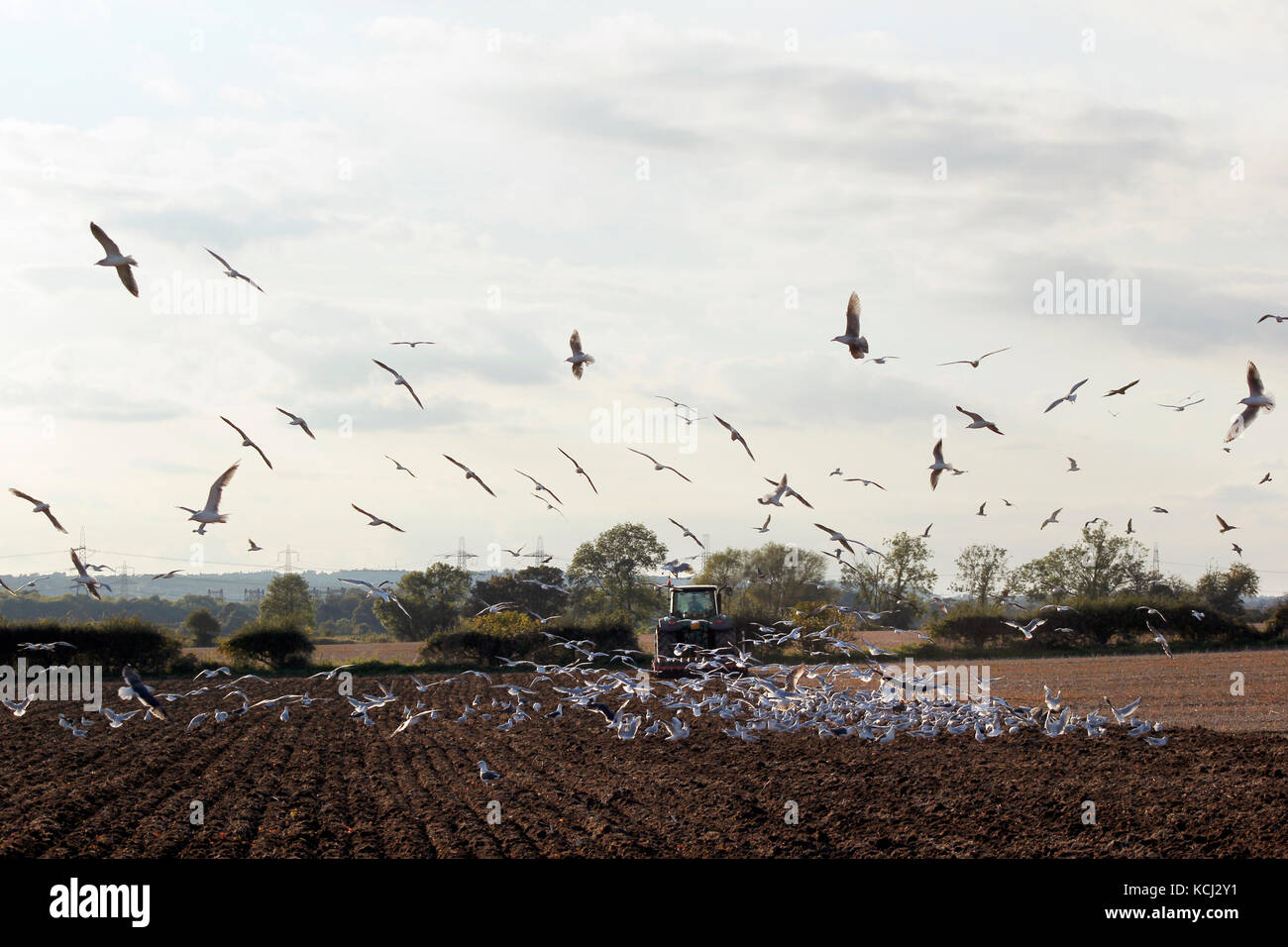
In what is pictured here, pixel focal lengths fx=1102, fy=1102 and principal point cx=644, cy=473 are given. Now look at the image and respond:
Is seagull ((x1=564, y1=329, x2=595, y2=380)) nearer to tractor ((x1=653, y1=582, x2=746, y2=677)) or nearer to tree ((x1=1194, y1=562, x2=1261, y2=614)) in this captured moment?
tractor ((x1=653, y1=582, x2=746, y2=677))

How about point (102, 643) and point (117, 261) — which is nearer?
point (117, 261)

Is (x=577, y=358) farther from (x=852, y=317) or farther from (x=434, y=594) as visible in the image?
(x=434, y=594)

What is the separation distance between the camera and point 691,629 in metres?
28.9

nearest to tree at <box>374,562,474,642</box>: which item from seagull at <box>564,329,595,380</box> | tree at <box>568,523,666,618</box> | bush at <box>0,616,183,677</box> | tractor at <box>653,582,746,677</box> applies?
tree at <box>568,523,666,618</box>

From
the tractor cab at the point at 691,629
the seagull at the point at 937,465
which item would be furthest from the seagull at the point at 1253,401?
the tractor cab at the point at 691,629

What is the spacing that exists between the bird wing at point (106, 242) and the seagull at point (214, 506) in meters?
2.69

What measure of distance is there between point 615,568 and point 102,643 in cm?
3404

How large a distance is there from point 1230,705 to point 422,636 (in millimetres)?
56680

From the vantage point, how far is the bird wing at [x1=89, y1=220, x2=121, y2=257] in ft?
37.3

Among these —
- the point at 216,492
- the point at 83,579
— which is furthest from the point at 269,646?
the point at 216,492

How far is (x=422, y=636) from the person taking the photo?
73312 mm

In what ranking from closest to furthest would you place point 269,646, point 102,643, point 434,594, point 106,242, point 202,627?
point 106,242, point 102,643, point 269,646, point 434,594, point 202,627
